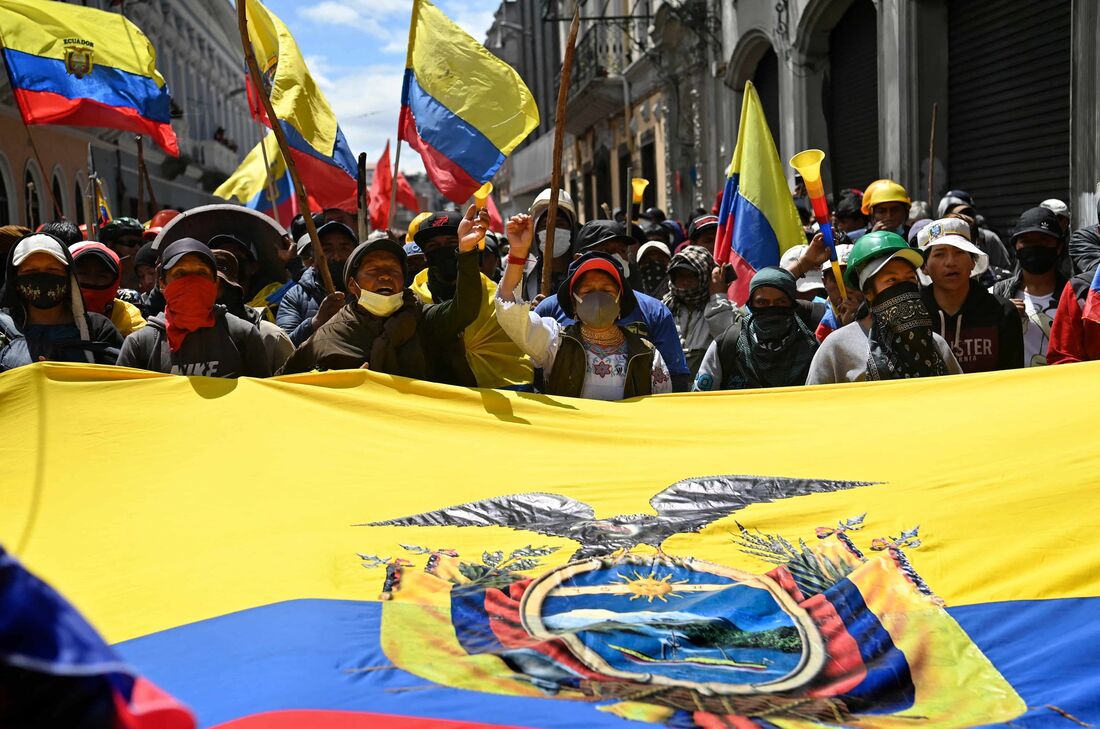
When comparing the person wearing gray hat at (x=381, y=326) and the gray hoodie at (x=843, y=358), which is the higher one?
the person wearing gray hat at (x=381, y=326)

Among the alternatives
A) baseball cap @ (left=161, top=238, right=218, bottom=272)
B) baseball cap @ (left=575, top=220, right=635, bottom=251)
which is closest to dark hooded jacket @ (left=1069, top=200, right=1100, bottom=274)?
baseball cap @ (left=575, top=220, right=635, bottom=251)

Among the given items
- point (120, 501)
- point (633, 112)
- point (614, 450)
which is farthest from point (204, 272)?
point (633, 112)

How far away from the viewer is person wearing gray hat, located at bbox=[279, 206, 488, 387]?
14.4ft

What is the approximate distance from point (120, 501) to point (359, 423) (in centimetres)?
91

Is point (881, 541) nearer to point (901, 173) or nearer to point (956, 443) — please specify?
point (956, 443)

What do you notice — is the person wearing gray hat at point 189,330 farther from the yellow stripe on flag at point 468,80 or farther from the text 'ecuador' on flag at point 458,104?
the yellow stripe on flag at point 468,80

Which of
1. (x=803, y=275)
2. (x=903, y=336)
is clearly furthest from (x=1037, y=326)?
(x=803, y=275)

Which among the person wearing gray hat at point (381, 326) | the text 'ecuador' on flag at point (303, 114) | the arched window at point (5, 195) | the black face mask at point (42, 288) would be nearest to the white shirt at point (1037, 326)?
the person wearing gray hat at point (381, 326)

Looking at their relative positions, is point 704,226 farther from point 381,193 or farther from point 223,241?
point 381,193

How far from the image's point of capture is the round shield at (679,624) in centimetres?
234

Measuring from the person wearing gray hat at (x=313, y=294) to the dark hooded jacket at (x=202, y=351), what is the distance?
0.41 metres

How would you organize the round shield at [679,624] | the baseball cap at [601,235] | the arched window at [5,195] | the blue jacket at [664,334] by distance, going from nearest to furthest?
1. the round shield at [679,624]
2. the blue jacket at [664,334]
3. the baseball cap at [601,235]
4. the arched window at [5,195]

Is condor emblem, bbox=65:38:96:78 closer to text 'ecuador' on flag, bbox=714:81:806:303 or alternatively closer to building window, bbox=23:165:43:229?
text 'ecuador' on flag, bbox=714:81:806:303

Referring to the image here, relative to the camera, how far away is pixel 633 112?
2497 cm
